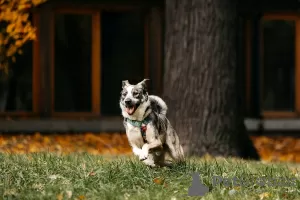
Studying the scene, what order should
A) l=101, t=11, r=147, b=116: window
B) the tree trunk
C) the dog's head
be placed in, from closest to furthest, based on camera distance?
the dog's head < the tree trunk < l=101, t=11, r=147, b=116: window

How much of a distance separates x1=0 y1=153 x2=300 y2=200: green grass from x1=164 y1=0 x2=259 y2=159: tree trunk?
256 cm

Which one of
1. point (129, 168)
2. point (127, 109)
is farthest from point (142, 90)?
point (129, 168)

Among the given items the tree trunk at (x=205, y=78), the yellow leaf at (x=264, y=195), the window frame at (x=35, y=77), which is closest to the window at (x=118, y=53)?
the window frame at (x=35, y=77)

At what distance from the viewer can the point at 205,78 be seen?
34.9 ft

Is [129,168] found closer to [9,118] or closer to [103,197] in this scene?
[103,197]

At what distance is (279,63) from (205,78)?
261 inches

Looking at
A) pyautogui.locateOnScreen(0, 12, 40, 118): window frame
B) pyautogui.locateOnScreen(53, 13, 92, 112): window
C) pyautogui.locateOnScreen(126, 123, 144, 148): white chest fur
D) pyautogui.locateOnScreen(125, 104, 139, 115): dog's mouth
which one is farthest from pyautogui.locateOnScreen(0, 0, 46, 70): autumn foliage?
pyautogui.locateOnScreen(125, 104, 139, 115): dog's mouth

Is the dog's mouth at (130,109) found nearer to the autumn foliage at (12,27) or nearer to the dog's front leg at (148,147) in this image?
the dog's front leg at (148,147)

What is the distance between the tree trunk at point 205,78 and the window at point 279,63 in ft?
19.9

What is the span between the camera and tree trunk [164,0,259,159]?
10633mm

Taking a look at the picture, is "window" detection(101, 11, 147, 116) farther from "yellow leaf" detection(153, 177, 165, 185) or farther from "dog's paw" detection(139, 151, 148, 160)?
"dog's paw" detection(139, 151, 148, 160)

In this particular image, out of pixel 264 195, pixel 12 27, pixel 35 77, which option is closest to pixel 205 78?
pixel 264 195

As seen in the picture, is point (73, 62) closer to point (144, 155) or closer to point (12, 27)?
point (12, 27)

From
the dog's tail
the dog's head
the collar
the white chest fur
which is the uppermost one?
the dog's head
